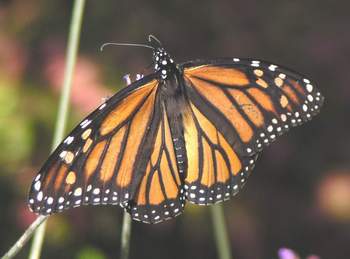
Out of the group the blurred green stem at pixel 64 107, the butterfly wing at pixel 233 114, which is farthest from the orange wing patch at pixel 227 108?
the blurred green stem at pixel 64 107

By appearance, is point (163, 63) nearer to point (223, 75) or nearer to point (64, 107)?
point (223, 75)

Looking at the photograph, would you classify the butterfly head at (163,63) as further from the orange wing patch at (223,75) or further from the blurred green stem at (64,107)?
the blurred green stem at (64,107)

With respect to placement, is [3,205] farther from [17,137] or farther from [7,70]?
[7,70]

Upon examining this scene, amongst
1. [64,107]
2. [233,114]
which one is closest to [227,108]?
[233,114]

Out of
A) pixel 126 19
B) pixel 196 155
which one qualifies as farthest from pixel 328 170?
pixel 196 155

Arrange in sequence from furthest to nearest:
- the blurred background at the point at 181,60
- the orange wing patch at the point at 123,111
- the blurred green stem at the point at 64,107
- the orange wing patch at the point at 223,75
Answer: the blurred background at the point at 181,60
the orange wing patch at the point at 223,75
the orange wing patch at the point at 123,111
the blurred green stem at the point at 64,107

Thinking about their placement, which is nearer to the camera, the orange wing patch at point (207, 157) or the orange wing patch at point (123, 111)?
the orange wing patch at point (123, 111)
